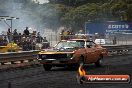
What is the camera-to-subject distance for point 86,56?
1873 centimetres

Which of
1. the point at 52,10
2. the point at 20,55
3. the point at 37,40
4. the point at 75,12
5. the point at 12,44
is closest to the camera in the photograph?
the point at 20,55

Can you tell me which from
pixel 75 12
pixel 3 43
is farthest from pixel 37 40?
pixel 75 12

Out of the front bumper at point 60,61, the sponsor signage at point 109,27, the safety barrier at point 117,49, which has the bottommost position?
the safety barrier at point 117,49

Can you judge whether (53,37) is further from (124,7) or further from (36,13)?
(36,13)

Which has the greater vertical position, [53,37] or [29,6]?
[29,6]

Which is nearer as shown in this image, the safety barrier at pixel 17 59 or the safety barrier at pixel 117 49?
the safety barrier at pixel 17 59

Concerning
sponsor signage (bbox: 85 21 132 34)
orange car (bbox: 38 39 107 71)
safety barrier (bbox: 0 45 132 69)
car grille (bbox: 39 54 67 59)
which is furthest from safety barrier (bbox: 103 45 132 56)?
sponsor signage (bbox: 85 21 132 34)

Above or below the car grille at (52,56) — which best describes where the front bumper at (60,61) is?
below

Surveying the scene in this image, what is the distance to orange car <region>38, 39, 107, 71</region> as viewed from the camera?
17828mm

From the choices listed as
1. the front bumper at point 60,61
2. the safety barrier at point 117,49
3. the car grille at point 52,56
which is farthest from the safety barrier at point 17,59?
the safety barrier at point 117,49

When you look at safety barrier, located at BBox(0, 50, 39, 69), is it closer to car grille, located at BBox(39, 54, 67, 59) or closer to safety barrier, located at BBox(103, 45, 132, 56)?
car grille, located at BBox(39, 54, 67, 59)

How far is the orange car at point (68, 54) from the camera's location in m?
17.8

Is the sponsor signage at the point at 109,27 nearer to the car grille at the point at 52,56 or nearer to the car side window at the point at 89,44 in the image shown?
the car side window at the point at 89,44

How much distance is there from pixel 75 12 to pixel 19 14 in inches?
624
